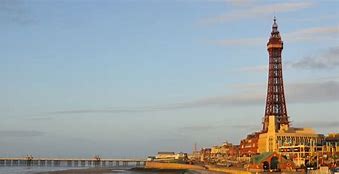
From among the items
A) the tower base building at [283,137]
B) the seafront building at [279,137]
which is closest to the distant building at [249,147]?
the seafront building at [279,137]

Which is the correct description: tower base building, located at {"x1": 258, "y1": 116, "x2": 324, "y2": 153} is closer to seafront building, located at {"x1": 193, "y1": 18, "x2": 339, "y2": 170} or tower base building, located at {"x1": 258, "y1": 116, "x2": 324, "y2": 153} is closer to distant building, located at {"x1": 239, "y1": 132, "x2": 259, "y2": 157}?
seafront building, located at {"x1": 193, "y1": 18, "x2": 339, "y2": 170}

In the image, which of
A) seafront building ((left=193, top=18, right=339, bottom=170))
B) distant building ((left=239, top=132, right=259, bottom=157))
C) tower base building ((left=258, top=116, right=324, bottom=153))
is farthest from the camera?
distant building ((left=239, top=132, right=259, bottom=157))

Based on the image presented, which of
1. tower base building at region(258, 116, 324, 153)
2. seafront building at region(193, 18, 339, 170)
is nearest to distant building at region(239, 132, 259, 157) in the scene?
seafront building at region(193, 18, 339, 170)

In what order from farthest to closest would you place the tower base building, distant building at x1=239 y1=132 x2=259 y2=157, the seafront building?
distant building at x1=239 y1=132 x2=259 y2=157
the tower base building
the seafront building

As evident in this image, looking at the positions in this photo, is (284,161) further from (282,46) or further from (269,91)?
(282,46)

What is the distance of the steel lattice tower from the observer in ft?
403

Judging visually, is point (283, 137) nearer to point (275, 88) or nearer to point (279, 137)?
point (279, 137)

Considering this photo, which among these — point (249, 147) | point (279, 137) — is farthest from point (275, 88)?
point (279, 137)

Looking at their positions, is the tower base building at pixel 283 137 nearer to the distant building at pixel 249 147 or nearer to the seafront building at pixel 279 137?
the seafront building at pixel 279 137

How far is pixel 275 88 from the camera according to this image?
126188 millimetres

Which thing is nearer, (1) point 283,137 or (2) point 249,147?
(1) point 283,137

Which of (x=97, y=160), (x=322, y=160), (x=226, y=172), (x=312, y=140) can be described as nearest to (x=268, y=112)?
(x=312, y=140)

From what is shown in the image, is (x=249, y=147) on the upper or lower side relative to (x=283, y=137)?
lower

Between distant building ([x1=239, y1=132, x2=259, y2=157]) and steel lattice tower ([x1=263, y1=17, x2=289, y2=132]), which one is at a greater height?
steel lattice tower ([x1=263, y1=17, x2=289, y2=132])
